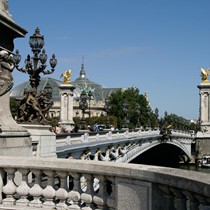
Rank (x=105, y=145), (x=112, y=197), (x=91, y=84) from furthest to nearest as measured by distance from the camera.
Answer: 1. (x=91, y=84)
2. (x=105, y=145)
3. (x=112, y=197)

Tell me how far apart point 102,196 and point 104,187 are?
12cm

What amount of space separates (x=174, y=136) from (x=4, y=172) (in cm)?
5580

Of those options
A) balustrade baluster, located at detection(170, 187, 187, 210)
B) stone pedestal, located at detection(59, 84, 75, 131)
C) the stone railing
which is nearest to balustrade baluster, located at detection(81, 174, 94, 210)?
the stone railing

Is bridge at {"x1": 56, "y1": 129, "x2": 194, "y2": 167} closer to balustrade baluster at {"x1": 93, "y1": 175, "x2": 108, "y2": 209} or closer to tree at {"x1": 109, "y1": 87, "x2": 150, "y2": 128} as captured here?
balustrade baluster at {"x1": 93, "y1": 175, "x2": 108, "y2": 209}

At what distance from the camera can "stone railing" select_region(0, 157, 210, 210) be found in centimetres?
496

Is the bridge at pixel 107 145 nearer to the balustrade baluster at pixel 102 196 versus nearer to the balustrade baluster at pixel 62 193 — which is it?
the balustrade baluster at pixel 62 193

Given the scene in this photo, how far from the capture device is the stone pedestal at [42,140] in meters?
13.2

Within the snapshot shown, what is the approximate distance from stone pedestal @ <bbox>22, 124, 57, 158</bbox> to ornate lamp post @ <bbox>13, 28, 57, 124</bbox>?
0.68 meters

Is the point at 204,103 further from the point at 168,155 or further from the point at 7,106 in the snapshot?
the point at 7,106

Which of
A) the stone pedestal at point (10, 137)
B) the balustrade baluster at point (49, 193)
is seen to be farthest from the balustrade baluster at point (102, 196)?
the stone pedestal at point (10, 137)

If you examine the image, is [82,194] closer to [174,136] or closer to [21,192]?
[21,192]

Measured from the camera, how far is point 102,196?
237 inches

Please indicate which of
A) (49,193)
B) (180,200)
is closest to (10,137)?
(49,193)

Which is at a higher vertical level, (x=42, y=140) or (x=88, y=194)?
(x=42, y=140)
